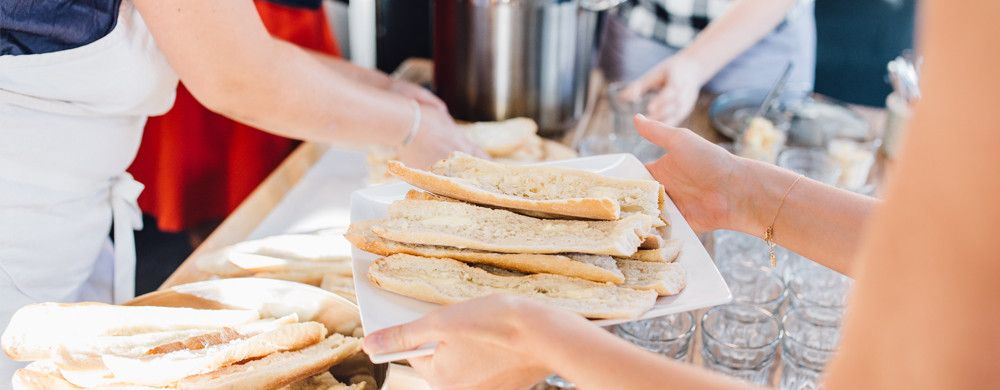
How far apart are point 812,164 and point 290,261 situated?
1222 mm

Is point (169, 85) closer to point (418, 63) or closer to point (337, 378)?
point (337, 378)

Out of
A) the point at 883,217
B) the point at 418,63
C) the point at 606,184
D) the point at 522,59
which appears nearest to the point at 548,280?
the point at 606,184

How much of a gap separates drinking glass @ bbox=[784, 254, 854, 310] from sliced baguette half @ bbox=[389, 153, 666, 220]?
369 millimetres

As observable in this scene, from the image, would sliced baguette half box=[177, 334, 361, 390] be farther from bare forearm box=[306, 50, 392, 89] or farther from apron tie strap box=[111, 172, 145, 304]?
bare forearm box=[306, 50, 392, 89]

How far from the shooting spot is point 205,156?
281 cm

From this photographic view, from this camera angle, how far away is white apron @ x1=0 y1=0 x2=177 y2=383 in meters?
1.36

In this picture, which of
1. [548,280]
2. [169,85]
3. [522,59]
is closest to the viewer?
[548,280]

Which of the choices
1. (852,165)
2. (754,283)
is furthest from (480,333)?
(852,165)

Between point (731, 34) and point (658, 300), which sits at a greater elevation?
point (658, 300)

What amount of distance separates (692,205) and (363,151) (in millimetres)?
1106

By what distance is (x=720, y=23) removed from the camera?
8.32ft

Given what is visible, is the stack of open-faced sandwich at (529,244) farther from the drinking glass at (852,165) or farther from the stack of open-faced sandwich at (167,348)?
the drinking glass at (852,165)

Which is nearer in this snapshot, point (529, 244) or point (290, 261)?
point (529, 244)

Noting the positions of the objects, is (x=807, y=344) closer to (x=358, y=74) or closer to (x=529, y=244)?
(x=529, y=244)
